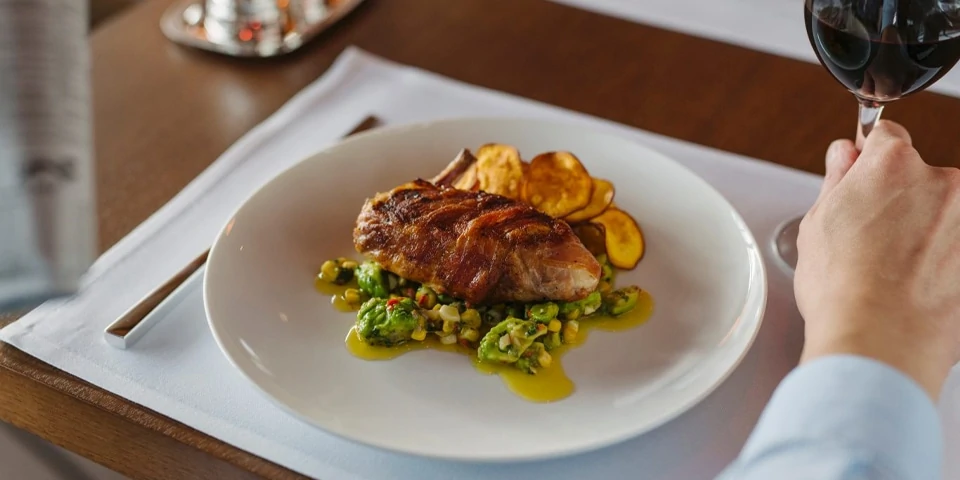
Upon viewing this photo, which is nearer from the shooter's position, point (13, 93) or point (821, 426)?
point (13, 93)

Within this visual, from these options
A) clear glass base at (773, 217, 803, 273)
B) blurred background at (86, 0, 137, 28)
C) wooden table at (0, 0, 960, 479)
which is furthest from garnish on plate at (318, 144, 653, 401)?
blurred background at (86, 0, 137, 28)

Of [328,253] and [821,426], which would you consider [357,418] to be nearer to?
[328,253]

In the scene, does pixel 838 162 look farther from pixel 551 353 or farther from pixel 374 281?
pixel 374 281

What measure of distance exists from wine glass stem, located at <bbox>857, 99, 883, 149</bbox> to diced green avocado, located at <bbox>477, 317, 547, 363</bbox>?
2.37 ft

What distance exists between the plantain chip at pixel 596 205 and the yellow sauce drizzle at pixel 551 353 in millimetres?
186

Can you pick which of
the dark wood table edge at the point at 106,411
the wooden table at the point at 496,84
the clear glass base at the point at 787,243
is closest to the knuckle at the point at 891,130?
the clear glass base at the point at 787,243

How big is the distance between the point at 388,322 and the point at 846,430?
642 millimetres

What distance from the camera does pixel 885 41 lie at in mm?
1342

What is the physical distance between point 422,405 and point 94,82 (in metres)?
1.44

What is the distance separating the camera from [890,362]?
104cm

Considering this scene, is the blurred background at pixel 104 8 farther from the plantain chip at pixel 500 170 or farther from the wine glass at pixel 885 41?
the wine glass at pixel 885 41

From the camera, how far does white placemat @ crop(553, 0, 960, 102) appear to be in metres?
2.29

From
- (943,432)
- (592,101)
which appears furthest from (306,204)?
(943,432)

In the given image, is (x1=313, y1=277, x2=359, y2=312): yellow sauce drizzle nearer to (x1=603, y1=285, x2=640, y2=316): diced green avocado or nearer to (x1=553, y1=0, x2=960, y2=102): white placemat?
(x1=603, y1=285, x2=640, y2=316): diced green avocado
